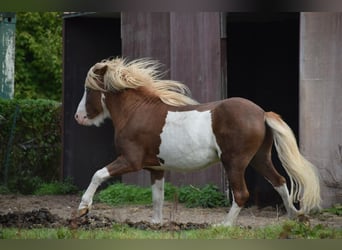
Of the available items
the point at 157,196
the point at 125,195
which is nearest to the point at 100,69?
the point at 157,196

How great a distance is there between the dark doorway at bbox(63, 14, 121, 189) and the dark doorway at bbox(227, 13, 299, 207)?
236 cm

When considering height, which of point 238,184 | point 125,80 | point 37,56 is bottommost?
point 238,184

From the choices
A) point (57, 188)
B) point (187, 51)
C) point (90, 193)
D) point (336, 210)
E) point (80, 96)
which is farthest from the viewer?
point (80, 96)

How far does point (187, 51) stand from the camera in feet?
32.4

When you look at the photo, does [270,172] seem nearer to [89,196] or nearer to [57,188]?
[89,196]

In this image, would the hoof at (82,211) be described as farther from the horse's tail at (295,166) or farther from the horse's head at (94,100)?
the horse's tail at (295,166)

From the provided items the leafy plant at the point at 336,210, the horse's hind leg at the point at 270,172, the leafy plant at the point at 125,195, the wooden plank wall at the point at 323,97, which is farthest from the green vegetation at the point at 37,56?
the horse's hind leg at the point at 270,172

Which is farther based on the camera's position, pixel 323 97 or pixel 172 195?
pixel 172 195

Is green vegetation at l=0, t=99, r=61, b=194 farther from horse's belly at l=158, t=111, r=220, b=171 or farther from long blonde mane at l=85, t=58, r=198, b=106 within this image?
horse's belly at l=158, t=111, r=220, b=171

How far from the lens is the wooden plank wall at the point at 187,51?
948cm

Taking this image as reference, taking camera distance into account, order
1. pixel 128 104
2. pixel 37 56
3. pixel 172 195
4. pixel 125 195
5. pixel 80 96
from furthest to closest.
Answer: pixel 37 56 → pixel 80 96 → pixel 125 195 → pixel 172 195 → pixel 128 104

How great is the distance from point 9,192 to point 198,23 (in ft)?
14.7

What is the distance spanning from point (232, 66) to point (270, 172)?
6.66 m

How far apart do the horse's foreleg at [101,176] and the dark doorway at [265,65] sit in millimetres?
6053
